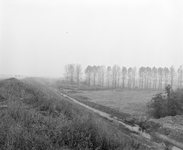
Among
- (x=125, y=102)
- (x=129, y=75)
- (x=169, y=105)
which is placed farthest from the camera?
(x=129, y=75)

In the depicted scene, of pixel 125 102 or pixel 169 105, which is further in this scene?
pixel 125 102

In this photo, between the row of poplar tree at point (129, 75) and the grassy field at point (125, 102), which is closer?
the grassy field at point (125, 102)

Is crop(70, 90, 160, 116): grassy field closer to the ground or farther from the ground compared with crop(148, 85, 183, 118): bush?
closer to the ground

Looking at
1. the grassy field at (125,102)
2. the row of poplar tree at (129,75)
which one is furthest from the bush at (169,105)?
the row of poplar tree at (129,75)

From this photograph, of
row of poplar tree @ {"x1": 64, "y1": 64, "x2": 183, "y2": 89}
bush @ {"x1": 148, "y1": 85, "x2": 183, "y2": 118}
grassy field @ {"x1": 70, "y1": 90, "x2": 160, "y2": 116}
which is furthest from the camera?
row of poplar tree @ {"x1": 64, "y1": 64, "x2": 183, "y2": 89}

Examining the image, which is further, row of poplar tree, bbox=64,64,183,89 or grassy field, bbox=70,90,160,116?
row of poplar tree, bbox=64,64,183,89

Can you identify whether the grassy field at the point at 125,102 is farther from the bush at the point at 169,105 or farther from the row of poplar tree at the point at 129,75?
the row of poplar tree at the point at 129,75

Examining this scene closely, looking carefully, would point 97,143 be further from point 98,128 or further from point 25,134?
point 25,134

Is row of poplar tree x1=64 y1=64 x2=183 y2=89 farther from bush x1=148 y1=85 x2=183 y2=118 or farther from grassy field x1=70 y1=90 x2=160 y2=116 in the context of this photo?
bush x1=148 y1=85 x2=183 y2=118

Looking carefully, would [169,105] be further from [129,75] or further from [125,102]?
[129,75]

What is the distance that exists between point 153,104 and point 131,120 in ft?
16.5

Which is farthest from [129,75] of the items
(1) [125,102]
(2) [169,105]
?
(2) [169,105]

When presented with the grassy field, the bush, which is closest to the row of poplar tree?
the grassy field

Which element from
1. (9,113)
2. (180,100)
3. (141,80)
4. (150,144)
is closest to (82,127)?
(9,113)
